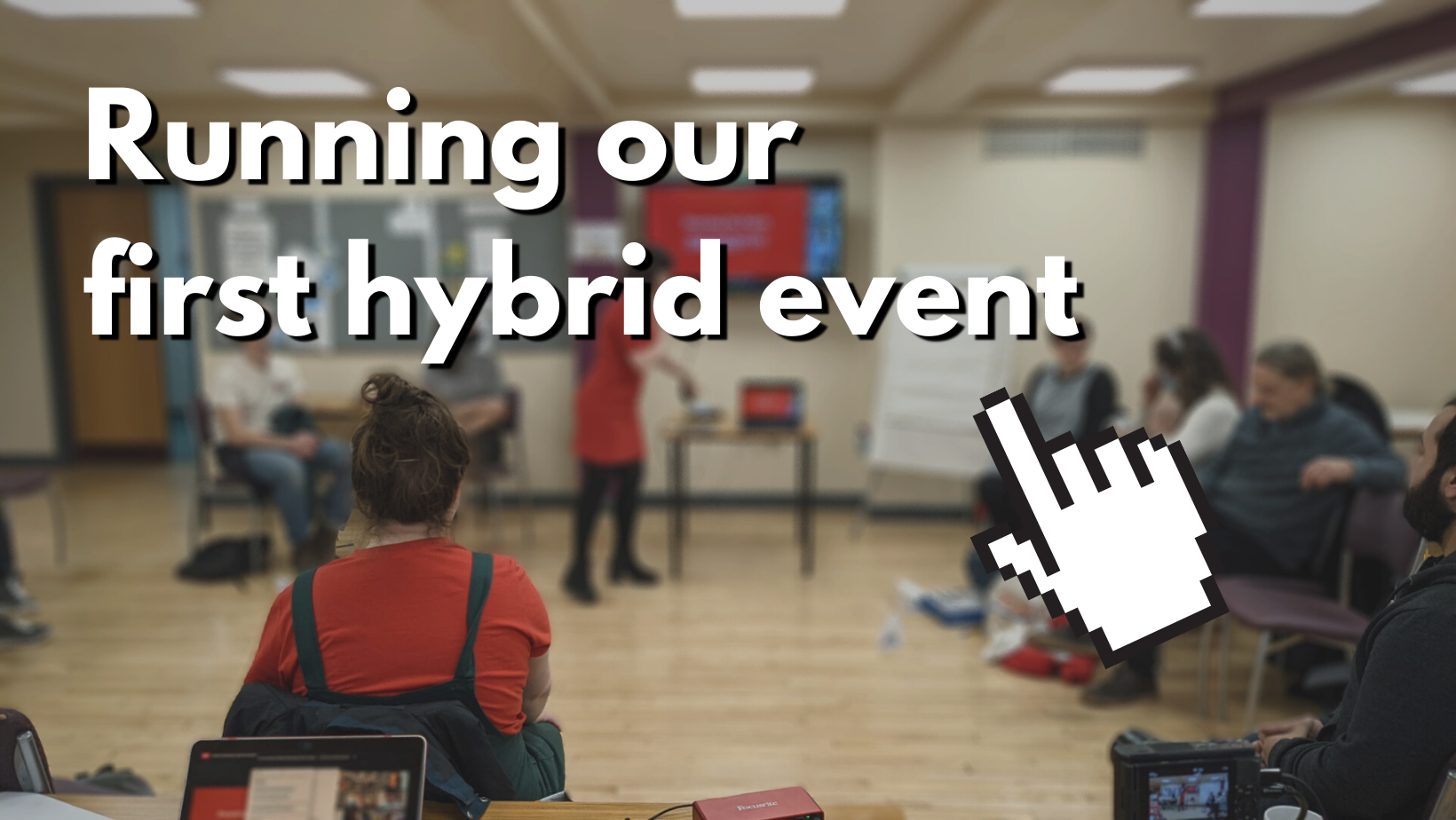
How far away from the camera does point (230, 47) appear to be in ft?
13.9

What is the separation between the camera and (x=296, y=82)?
5047 millimetres

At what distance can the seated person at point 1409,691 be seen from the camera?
4.29 ft

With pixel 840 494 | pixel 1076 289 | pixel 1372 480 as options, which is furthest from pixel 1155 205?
pixel 1076 289

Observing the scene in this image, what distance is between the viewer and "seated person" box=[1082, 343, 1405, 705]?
2996 millimetres

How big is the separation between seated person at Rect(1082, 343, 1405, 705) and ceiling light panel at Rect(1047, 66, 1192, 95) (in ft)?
7.31

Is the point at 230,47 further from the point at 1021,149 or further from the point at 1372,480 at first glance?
the point at 1372,480

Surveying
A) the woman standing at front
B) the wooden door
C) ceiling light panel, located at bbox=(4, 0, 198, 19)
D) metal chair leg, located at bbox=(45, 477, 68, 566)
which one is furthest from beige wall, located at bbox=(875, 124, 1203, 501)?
the wooden door

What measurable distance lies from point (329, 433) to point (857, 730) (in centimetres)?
417

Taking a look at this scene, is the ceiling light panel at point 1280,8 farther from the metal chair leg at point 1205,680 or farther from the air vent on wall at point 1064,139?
the metal chair leg at point 1205,680

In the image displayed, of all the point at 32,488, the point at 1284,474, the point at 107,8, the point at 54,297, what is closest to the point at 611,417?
the point at 107,8

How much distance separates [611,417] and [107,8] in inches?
100

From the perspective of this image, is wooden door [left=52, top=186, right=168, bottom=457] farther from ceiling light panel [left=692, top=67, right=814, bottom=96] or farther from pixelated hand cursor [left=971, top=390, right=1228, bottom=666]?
pixelated hand cursor [left=971, top=390, right=1228, bottom=666]

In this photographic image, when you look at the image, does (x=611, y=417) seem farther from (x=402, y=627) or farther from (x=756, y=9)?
(x=402, y=627)

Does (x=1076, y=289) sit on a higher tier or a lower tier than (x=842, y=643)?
higher
